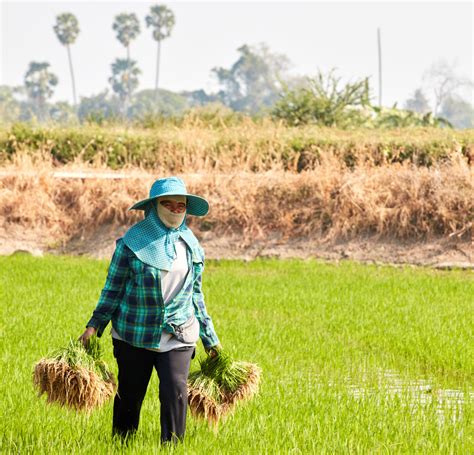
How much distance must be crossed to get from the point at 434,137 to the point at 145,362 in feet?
60.2

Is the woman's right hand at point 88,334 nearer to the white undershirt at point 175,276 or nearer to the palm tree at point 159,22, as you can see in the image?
the white undershirt at point 175,276

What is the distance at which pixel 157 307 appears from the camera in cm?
538

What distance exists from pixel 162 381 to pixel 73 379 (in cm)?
53

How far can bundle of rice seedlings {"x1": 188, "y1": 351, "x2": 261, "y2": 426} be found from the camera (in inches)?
225

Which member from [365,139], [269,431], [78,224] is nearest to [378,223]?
[365,139]

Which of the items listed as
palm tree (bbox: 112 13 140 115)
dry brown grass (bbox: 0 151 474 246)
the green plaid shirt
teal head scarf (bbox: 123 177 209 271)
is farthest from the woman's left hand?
palm tree (bbox: 112 13 140 115)

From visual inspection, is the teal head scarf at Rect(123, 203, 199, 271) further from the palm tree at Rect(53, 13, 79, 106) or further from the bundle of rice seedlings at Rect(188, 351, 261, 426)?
the palm tree at Rect(53, 13, 79, 106)

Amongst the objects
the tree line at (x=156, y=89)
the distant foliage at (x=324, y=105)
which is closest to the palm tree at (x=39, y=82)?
the tree line at (x=156, y=89)

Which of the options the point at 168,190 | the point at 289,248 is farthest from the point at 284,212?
the point at 168,190

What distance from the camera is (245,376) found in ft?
19.2

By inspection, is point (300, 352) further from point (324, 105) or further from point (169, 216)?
point (324, 105)

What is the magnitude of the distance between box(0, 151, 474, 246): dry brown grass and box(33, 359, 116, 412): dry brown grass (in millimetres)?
12832

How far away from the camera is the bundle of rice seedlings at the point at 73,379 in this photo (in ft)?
18.0

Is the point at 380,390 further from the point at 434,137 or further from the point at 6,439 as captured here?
the point at 434,137
